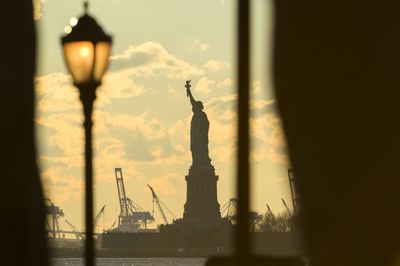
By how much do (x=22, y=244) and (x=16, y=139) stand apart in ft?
3.44

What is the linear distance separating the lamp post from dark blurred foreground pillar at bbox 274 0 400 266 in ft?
6.60

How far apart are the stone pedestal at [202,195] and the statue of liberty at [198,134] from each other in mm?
1077

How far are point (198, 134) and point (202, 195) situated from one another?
18.0 metres

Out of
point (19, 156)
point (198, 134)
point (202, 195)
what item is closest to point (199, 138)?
point (198, 134)

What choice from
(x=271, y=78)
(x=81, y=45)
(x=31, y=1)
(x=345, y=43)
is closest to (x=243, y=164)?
(x=271, y=78)

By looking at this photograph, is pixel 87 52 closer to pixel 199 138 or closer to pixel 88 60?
pixel 88 60

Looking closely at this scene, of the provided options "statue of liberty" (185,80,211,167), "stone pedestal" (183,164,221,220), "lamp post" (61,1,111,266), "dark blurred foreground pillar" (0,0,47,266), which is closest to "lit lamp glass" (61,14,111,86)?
"lamp post" (61,1,111,266)

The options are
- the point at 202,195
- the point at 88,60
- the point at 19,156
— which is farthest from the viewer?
the point at 202,195

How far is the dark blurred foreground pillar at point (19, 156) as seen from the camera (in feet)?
49.1

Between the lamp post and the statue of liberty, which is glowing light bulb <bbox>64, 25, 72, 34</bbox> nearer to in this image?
the lamp post

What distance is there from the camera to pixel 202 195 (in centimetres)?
17300

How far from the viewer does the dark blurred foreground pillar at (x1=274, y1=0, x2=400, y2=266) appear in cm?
1135

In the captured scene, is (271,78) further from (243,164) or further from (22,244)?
(22,244)

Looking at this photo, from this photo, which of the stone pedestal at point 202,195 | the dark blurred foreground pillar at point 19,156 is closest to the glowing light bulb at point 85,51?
the dark blurred foreground pillar at point 19,156
